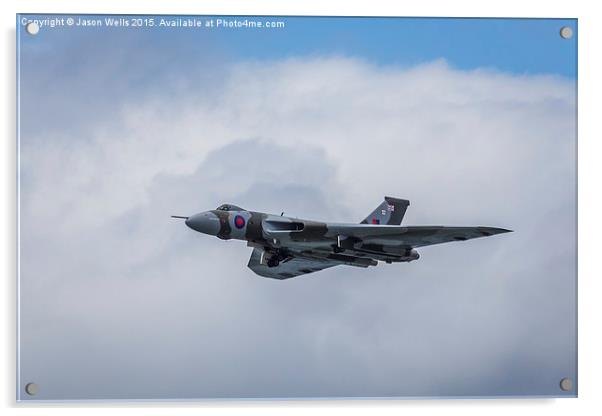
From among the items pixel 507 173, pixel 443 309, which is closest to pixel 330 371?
pixel 443 309

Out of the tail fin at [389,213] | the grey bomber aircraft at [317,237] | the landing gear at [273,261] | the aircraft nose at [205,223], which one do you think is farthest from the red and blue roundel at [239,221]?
the tail fin at [389,213]

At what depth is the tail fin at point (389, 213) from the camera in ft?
55.6

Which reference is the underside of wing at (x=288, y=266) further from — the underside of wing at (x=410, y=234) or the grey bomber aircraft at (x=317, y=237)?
the underside of wing at (x=410, y=234)

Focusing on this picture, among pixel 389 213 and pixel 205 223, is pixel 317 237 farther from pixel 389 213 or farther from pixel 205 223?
pixel 205 223

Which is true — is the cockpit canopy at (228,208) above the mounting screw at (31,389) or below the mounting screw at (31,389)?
above

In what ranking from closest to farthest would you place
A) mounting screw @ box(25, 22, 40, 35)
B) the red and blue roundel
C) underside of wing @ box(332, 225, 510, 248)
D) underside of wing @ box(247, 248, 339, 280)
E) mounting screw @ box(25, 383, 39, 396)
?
mounting screw @ box(25, 383, 39, 396)
mounting screw @ box(25, 22, 40, 35)
underside of wing @ box(332, 225, 510, 248)
the red and blue roundel
underside of wing @ box(247, 248, 339, 280)

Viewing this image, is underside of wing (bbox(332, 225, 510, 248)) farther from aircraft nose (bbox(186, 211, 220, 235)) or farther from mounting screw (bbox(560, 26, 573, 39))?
mounting screw (bbox(560, 26, 573, 39))

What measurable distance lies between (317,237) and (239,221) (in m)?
1.69

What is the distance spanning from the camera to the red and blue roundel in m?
17.1

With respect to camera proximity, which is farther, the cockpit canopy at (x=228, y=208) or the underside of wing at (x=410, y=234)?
the cockpit canopy at (x=228, y=208)

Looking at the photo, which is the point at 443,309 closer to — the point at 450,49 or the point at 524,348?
the point at 524,348

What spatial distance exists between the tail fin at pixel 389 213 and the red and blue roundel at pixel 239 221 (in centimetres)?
257

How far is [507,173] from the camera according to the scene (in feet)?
51.9

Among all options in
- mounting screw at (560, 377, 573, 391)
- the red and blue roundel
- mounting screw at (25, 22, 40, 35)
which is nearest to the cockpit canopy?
the red and blue roundel
